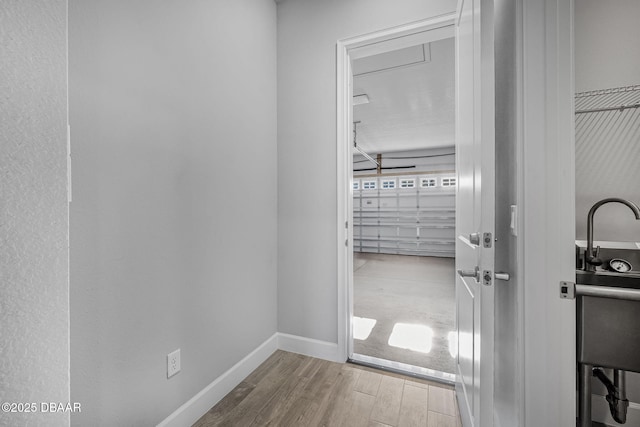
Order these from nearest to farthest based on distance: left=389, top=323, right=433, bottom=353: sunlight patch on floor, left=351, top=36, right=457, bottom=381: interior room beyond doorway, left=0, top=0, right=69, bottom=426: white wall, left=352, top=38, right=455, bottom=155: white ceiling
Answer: left=0, top=0, right=69, bottom=426: white wall
left=389, top=323, right=433, bottom=353: sunlight patch on floor
left=351, top=36, right=457, bottom=381: interior room beyond doorway
left=352, top=38, right=455, bottom=155: white ceiling

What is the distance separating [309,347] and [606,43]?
2489mm

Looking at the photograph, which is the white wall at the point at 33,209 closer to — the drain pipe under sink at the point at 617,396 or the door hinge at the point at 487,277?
the door hinge at the point at 487,277

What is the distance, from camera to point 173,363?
136 centimetres

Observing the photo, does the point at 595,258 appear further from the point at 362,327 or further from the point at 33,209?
the point at 362,327

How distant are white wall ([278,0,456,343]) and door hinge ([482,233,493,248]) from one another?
1212 mm

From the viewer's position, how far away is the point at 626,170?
126 cm

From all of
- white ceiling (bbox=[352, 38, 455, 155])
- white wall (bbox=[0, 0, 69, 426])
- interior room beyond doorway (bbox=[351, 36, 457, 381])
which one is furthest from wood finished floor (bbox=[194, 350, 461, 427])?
white ceiling (bbox=[352, 38, 455, 155])

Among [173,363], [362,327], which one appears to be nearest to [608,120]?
[362,327]

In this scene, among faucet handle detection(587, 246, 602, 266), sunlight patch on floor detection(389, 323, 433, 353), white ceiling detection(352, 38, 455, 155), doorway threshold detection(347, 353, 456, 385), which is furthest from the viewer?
white ceiling detection(352, 38, 455, 155)

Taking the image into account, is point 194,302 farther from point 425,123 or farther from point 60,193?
point 425,123

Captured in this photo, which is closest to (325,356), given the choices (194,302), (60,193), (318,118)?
(194,302)

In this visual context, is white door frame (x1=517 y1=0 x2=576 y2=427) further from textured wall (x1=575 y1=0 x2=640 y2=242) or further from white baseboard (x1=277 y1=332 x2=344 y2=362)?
white baseboard (x1=277 y1=332 x2=344 y2=362)

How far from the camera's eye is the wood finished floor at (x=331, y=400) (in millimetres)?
1478

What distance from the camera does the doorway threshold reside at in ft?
6.01
